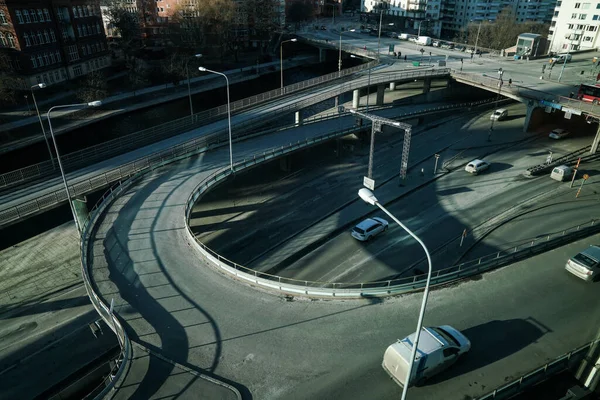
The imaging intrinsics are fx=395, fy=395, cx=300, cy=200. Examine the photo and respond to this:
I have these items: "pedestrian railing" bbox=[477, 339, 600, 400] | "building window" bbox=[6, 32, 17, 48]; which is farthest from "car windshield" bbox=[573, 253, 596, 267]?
"building window" bbox=[6, 32, 17, 48]

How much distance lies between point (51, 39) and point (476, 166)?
60158 millimetres

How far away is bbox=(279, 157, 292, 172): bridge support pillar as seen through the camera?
40.7 m

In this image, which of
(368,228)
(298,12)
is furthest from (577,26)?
(368,228)

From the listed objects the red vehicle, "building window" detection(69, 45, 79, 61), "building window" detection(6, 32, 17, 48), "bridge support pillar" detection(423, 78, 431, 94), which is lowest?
"bridge support pillar" detection(423, 78, 431, 94)

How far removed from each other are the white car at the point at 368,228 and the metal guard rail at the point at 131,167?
15.6 meters

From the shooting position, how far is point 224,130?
128 feet

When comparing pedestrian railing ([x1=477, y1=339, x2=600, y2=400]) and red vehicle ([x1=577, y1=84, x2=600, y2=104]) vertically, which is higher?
red vehicle ([x1=577, y1=84, x2=600, y2=104])

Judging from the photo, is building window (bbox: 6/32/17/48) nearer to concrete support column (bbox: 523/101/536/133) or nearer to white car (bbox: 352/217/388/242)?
white car (bbox: 352/217/388/242)

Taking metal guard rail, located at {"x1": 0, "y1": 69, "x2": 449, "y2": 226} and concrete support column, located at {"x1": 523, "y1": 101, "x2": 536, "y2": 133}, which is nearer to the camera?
metal guard rail, located at {"x1": 0, "y1": 69, "x2": 449, "y2": 226}

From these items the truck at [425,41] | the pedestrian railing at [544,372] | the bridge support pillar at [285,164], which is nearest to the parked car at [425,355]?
the pedestrian railing at [544,372]

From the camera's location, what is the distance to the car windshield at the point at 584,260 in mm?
19062

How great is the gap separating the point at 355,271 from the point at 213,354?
12.5 m

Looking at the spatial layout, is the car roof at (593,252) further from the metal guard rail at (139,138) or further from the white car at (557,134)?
the metal guard rail at (139,138)

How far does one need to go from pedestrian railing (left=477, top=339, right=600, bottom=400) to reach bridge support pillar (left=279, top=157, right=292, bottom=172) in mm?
29638
